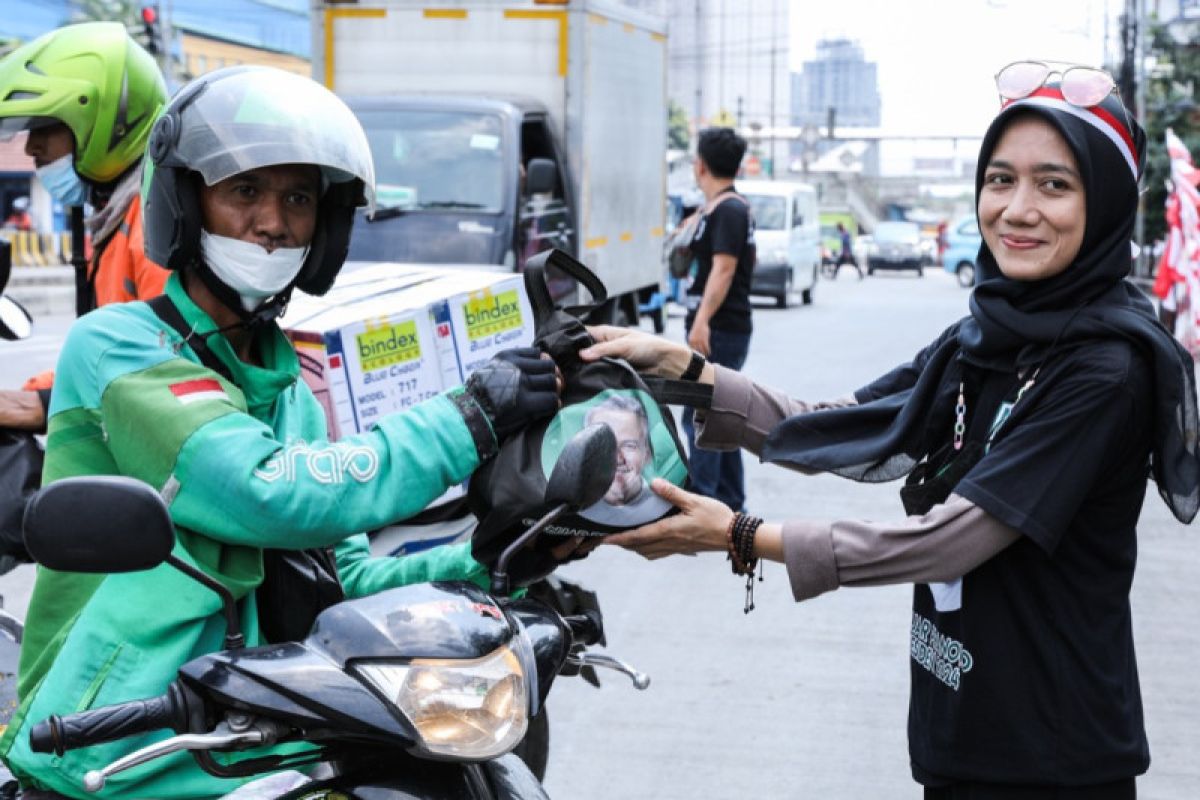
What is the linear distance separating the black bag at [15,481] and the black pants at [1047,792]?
6.80 ft

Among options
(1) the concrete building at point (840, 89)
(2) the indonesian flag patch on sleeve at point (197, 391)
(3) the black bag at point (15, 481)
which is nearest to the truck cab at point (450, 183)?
(3) the black bag at point (15, 481)

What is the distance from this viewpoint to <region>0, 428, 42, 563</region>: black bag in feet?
11.8

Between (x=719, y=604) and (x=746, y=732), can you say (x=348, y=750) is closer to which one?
(x=746, y=732)

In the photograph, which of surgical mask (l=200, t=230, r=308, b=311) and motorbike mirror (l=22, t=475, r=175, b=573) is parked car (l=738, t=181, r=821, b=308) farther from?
motorbike mirror (l=22, t=475, r=175, b=573)

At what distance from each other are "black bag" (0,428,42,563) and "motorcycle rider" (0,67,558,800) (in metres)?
1.15

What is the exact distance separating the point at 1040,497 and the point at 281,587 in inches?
46.9

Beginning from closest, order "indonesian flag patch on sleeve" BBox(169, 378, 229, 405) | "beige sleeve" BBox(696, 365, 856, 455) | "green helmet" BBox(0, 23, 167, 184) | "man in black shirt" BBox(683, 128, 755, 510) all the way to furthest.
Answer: "indonesian flag patch on sleeve" BBox(169, 378, 229, 405) < "beige sleeve" BBox(696, 365, 856, 455) < "green helmet" BBox(0, 23, 167, 184) < "man in black shirt" BBox(683, 128, 755, 510)

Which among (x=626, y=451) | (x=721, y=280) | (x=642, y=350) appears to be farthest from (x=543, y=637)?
(x=721, y=280)

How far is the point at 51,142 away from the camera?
443cm

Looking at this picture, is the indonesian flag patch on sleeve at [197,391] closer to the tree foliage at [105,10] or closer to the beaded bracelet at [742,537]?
the beaded bracelet at [742,537]

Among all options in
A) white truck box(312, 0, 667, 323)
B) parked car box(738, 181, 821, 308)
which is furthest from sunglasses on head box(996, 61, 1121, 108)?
parked car box(738, 181, 821, 308)

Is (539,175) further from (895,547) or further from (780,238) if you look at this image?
(780,238)

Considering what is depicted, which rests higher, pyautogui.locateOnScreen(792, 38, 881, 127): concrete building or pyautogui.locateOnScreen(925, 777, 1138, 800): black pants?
pyautogui.locateOnScreen(792, 38, 881, 127): concrete building

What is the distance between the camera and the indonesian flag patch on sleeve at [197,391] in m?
2.35
